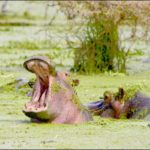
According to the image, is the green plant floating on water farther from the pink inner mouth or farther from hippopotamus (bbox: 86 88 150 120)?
hippopotamus (bbox: 86 88 150 120)

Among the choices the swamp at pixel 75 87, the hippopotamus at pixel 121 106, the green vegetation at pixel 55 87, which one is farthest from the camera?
the hippopotamus at pixel 121 106

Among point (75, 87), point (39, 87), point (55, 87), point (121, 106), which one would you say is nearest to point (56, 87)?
point (55, 87)

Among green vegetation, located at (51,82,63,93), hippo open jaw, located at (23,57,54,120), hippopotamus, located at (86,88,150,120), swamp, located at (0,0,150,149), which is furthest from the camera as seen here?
hippopotamus, located at (86,88,150,120)

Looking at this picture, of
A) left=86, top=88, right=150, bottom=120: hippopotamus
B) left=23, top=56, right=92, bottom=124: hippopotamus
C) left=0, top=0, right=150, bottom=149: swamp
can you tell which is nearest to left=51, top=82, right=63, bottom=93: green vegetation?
left=23, top=56, right=92, bottom=124: hippopotamus

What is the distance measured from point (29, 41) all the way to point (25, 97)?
29.6 feet

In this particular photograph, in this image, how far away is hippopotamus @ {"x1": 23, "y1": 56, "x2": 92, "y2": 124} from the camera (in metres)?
6.58

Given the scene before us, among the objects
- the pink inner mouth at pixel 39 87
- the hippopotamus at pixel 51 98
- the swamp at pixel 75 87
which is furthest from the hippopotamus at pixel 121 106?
the pink inner mouth at pixel 39 87

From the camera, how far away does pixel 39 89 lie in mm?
6707

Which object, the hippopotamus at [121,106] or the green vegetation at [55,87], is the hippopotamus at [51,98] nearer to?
the green vegetation at [55,87]

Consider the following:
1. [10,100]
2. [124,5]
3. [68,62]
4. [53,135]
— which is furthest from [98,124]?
[68,62]

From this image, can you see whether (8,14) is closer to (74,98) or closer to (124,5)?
(124,5)

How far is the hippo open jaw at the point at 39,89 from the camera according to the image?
6.55 m

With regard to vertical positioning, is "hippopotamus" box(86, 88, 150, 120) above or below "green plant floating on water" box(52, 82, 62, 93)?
below

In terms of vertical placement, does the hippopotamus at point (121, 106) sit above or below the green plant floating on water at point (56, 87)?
below
